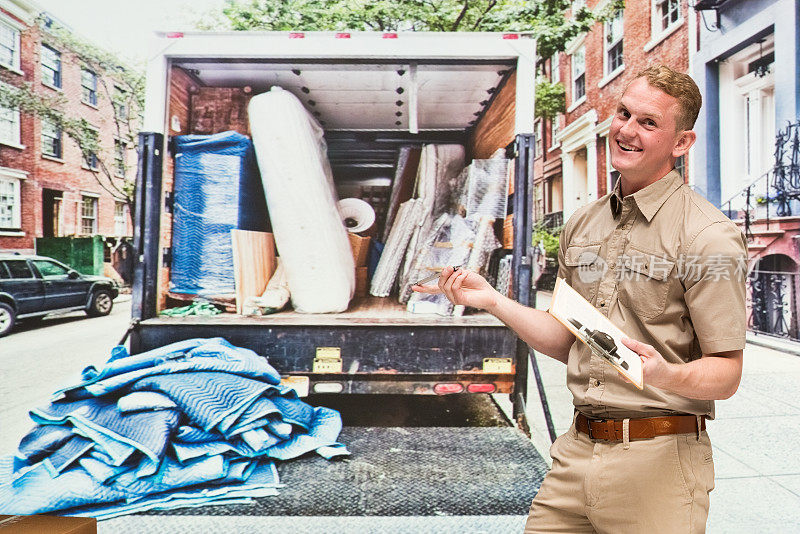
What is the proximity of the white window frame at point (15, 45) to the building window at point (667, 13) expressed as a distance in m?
6.37

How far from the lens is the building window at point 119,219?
10.8 feet

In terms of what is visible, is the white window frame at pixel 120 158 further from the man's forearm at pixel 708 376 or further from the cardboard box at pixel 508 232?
the man's forearm at pixel 708 376

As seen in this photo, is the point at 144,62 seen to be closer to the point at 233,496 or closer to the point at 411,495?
the point at 233,496

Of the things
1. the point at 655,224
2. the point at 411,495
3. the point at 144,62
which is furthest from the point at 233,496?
the point at 144,62

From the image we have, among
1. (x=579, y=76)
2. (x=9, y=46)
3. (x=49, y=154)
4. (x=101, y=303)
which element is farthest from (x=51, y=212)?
(x=579, y=76)

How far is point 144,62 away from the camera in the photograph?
132 inches

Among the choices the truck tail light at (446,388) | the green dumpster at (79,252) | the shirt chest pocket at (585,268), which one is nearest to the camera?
the shirt chest pocket at (585,268)

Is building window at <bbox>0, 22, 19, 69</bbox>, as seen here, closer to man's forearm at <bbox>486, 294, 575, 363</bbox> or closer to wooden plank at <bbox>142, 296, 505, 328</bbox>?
wooden plank at <bbox>142, 296, 505, 328</bbox>

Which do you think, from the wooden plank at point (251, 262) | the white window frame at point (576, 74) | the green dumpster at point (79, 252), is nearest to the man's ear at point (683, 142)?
the wooden plank at point (251, 262)

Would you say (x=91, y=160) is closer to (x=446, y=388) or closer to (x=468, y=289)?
(x=446, y=388)

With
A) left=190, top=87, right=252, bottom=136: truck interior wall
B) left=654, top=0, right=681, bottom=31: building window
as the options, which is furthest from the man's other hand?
left=654, top=0, right=681, bottom=31: building window

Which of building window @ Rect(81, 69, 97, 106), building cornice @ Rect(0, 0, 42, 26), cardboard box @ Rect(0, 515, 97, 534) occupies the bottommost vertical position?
cardboard box @ Rect(0, 515, 97, 534)

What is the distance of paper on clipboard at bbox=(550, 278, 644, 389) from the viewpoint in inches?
38.3

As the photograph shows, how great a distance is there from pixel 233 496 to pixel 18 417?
1564 mm
